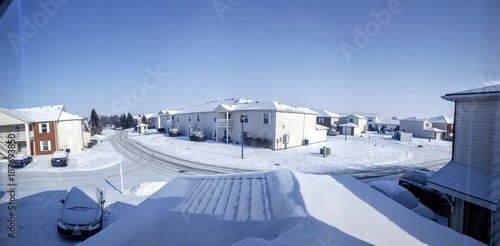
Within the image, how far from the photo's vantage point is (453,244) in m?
1.93

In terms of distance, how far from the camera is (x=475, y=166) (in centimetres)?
456

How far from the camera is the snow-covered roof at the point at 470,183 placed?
155 inches

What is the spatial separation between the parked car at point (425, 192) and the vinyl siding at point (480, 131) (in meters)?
2.49

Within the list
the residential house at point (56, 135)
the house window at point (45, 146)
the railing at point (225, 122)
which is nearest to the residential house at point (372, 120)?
the railing at point (225, 122)

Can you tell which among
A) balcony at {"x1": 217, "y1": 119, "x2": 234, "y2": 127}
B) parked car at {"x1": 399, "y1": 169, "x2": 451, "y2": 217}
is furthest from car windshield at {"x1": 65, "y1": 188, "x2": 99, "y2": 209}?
balcony at {"x1": 217, "y1": 119, "x2": 234, "y2": 127}

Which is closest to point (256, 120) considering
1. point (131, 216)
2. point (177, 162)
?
point (177, 162)

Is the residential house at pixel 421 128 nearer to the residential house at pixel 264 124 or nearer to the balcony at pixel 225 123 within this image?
the residential house at pixel 264 124

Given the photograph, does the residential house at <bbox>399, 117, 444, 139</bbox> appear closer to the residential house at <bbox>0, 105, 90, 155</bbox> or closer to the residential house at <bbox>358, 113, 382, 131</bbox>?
the residential house at <bbox>358, 113, 382, 131</bbox>

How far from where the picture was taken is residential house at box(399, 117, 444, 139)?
25923mm

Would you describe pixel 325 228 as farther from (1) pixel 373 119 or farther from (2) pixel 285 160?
(1) pixel 373 119

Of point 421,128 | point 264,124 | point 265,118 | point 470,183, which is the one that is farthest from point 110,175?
point 421,128

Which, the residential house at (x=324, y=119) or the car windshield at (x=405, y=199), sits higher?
the residential house at (x=324, y=119)

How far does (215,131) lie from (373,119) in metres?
42.6

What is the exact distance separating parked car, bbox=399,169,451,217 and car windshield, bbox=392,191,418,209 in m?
1.03
